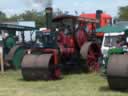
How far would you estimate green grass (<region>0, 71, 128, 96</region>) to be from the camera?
476 inches

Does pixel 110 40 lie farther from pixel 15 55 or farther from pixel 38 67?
pixel 38 67

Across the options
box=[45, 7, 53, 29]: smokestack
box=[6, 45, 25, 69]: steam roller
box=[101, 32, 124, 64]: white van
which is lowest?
box=[6, 45, 25, 69]: steam roller

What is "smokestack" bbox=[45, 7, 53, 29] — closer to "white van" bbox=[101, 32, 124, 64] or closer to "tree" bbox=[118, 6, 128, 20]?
"white van" bbox=[101, 32, 124, 64]

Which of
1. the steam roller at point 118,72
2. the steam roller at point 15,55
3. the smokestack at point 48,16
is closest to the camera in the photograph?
the steam roller at point 118,72

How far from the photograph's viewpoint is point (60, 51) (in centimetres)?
1636

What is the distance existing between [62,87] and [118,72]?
221cm

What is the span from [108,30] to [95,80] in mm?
4444

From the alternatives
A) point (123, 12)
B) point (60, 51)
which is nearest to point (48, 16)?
point (60, 51)

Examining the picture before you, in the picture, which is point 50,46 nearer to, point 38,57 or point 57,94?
point 38,57

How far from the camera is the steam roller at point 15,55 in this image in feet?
65.4

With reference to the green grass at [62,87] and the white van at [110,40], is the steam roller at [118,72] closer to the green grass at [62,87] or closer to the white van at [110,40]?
the green grass at [62,87]

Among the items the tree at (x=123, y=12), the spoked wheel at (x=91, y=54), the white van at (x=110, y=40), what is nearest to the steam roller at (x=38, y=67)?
the spoked wheel at (x=91, y=54)

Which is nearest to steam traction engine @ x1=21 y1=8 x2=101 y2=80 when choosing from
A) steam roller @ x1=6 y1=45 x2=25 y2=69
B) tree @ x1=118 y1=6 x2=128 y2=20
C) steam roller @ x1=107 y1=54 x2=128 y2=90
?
steam roller @ x1=6 y1=45 x2=25 y2=69

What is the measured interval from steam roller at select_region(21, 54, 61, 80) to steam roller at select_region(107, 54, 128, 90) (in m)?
3.38
